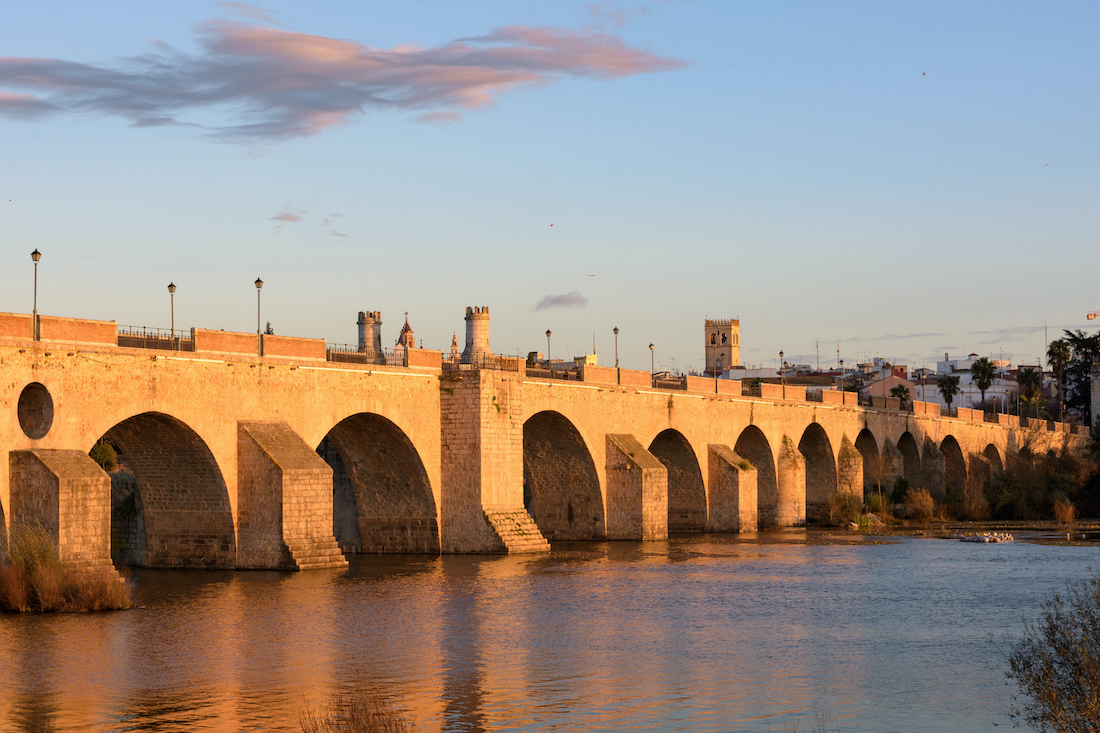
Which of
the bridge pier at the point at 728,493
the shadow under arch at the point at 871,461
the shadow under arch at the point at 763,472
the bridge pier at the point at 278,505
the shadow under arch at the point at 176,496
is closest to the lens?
the bridge pier at the point at 278,505

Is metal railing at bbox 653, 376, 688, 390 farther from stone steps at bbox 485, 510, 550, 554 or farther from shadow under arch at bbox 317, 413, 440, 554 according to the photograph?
shadow under arch at bbox 317, 413, 440, 554

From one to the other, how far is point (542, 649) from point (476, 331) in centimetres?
2634

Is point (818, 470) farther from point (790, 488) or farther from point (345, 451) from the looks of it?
point (345, 451)

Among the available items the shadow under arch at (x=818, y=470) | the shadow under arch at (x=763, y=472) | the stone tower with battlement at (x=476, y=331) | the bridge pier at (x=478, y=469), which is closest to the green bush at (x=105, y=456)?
the stone tower with battlement at (x=476, y=331)

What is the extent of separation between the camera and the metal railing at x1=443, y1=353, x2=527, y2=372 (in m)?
40.4

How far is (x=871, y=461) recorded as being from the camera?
237 ft

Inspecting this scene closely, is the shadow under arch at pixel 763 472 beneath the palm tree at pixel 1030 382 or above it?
beneath

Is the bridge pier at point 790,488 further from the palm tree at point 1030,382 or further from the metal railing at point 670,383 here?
the palm tree at point 1030,382

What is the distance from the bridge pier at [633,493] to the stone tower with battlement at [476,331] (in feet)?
18.9

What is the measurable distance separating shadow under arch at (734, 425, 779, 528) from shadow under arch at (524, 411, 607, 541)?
513 inches

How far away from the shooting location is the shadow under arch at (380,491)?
39125mm

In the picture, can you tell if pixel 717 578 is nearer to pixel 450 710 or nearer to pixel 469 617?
pixel 469 617

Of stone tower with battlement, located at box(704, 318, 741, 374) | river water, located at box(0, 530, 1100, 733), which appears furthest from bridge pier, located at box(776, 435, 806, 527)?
stone tower with battlement, located at box(704, 318, 741, 374)

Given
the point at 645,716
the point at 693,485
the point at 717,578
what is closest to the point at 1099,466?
the point at 693,485
